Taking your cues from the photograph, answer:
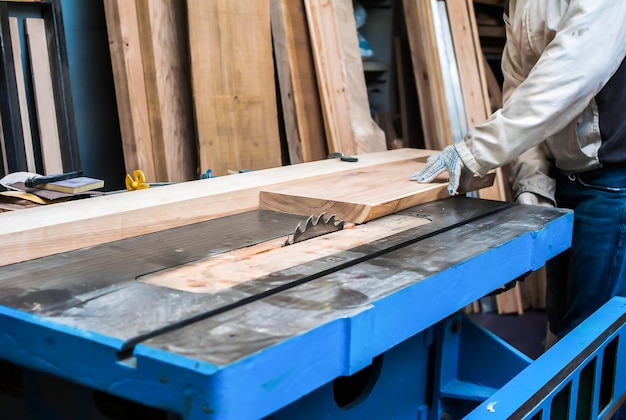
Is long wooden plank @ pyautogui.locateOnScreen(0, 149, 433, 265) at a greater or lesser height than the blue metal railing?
greater

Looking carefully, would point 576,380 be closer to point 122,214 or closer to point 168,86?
point 122,214

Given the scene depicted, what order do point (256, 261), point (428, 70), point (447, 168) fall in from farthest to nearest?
point (428, 70)
point (447, 168)
point (256, 261)

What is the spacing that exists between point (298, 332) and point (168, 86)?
1649mm

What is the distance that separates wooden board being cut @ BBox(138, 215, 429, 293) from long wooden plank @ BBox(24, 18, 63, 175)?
1.07 metres

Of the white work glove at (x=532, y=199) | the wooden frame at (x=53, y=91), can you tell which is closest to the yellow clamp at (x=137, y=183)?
the wooden frame at (x=53, y=91)

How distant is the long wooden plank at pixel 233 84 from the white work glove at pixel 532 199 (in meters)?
0.96

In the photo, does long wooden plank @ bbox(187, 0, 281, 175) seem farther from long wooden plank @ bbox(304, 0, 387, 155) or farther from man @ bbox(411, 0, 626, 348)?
man @ bbox(411, 0, 626, 348)

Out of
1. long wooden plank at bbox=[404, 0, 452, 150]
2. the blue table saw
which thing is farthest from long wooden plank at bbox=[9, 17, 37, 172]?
long wooden plank at bbox=[404, 0, 452, 150]

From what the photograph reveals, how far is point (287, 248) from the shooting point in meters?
1.21

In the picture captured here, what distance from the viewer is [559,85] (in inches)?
61.4

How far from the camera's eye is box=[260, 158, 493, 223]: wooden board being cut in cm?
145

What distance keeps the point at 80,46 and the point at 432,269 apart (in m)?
1.73

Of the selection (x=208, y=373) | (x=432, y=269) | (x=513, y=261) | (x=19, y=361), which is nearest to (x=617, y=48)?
(x=513, y=261)

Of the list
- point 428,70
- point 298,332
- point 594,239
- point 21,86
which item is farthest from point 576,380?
point 428,70
